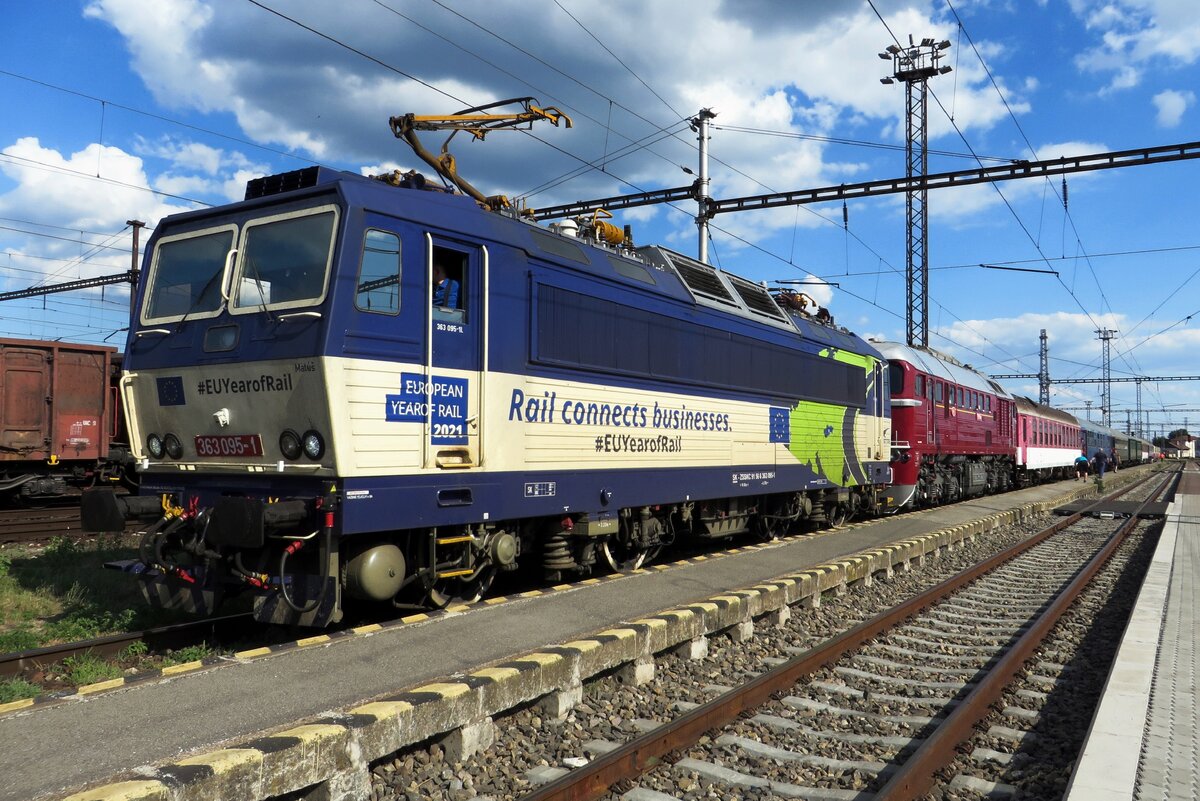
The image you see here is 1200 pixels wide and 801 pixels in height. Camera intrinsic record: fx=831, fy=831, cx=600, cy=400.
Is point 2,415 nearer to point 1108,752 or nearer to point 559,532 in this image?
point 559,532

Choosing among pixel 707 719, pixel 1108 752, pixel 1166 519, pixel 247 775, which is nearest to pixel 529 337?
pixel 707 719

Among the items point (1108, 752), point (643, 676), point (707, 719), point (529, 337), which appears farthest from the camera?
point (529, 337)

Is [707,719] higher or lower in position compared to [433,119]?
lower

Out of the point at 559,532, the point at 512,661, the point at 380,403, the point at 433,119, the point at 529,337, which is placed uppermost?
the point at 433,119

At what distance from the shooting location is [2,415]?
1582 centimetres

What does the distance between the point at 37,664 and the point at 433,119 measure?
23.2ft

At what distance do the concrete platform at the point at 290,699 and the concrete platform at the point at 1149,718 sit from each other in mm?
2965

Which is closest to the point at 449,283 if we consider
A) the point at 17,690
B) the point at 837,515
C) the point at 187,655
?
the point at 187,655

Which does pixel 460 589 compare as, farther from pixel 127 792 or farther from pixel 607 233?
pixel 607 233

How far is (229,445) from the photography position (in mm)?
6766

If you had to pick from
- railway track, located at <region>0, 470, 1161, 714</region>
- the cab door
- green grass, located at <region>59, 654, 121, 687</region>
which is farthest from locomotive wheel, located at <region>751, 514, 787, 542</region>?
green grass, located at <region>59, 654, 121, 687</region>

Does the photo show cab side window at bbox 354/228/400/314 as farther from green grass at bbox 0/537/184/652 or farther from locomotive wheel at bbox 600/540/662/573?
locomotive wheel at bbox 600/540/662/573

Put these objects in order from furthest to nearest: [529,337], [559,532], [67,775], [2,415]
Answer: [2,415] < [559,532] < [529,337] < [67,775]

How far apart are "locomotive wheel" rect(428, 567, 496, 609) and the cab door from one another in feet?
3.88
